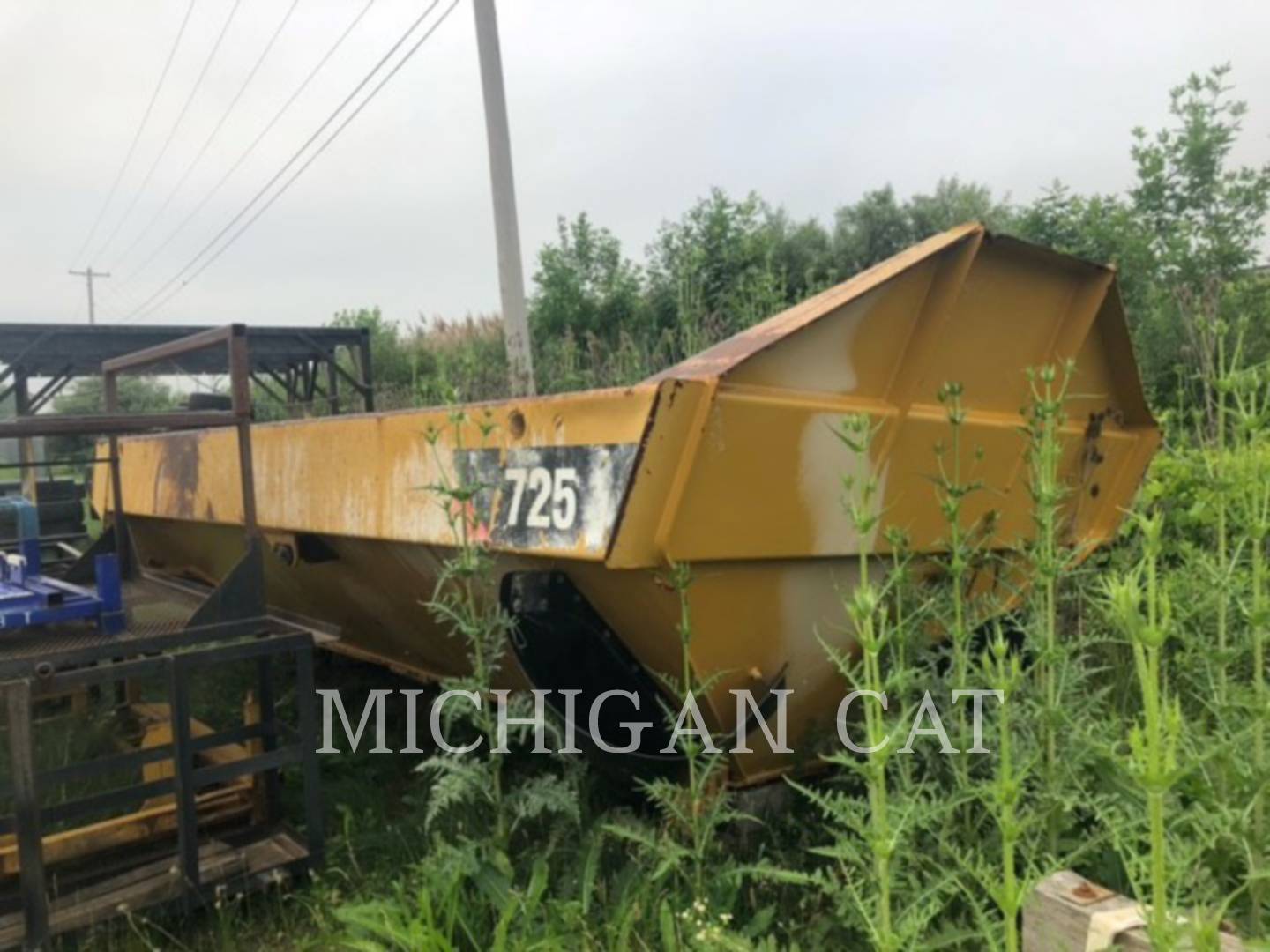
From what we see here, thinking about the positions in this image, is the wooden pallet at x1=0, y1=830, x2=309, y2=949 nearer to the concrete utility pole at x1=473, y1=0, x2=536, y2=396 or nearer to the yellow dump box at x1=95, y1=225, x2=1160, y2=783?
the yellow dump box at x1=95, y1=225, x2=1160, y2=783

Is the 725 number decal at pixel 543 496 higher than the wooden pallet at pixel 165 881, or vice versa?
the 725 number decal at pixel 543 496

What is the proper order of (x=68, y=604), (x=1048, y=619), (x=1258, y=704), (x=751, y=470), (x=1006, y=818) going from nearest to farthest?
(x=1006, y=818) → (x=1258, y=704) → (x=1048, y=619) → (x=751, y=470) → (x=68, y=604)

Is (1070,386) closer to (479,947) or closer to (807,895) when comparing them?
(807,895)

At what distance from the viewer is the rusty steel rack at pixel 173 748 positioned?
8.36 ft

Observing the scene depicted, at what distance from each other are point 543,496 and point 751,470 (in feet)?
1.59

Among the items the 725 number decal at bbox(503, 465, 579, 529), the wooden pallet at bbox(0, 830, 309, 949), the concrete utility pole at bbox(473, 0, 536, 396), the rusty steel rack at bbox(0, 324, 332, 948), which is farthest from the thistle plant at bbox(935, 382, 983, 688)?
the concrete utility pole at bbox(473, 0, 536, 396)

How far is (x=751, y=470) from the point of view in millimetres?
Result: 2289

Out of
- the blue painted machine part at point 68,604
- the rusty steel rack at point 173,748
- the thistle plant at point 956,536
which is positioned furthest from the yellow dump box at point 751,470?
the blue painted machine part at point 68,604

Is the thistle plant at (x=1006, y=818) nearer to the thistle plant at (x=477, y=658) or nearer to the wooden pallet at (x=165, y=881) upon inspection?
the thistle plant at (x=477, y=658)

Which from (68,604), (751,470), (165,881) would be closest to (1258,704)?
(751,470)

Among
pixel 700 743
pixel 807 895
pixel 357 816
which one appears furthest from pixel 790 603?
pixel 357 816

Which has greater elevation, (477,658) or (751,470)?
(751,470)

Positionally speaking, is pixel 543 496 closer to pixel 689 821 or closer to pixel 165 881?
pixel 689 821

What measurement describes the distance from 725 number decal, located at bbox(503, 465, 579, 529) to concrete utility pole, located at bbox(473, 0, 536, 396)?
20.1ft
